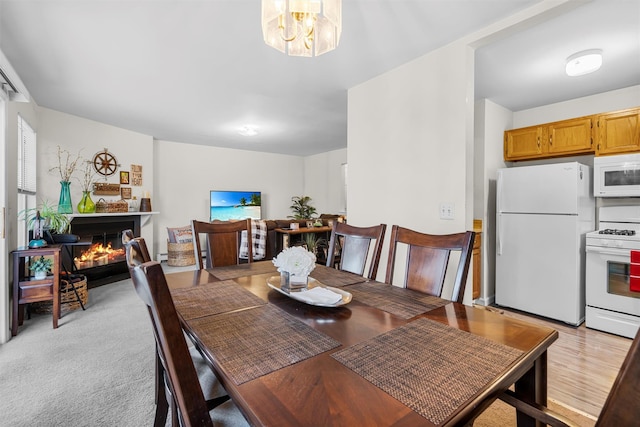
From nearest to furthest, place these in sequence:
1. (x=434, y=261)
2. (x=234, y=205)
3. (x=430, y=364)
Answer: (x=430, y=364) → (x=434, y=261) → (x=234, y=205)

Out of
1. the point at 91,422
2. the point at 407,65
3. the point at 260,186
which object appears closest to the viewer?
the point at 91,422

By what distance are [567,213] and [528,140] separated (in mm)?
1056

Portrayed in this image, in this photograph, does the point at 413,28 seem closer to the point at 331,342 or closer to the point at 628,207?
the point at 331,342

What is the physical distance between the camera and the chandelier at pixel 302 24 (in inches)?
56.7

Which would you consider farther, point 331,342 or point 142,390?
point 142,390

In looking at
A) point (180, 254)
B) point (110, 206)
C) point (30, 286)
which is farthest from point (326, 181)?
point (30, 286)

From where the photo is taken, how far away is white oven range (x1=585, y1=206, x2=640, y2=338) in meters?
2.60

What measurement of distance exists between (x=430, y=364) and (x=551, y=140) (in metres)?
3.66

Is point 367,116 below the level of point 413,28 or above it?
below

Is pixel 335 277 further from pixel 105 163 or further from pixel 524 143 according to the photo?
pixel 105 163

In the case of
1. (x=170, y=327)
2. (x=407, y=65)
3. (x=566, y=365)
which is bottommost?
(x=566, y=365)

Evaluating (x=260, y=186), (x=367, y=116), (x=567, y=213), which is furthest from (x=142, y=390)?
(x=260, y=186)

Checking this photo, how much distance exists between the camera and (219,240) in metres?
2.25

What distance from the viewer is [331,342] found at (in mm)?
941
